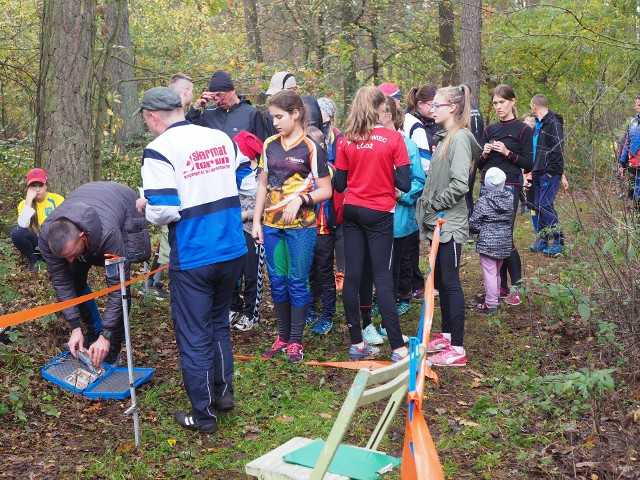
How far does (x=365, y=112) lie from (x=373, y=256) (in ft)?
3.85

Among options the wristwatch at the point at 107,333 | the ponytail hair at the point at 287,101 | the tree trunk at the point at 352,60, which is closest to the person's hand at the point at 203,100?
the ponytail hair at the point at 287,101

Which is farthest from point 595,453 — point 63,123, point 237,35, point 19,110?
point 237,35

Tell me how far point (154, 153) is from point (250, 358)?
239cm

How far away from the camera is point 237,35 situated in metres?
24.3

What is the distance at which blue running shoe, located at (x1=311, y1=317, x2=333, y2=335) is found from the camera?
22.3 feet

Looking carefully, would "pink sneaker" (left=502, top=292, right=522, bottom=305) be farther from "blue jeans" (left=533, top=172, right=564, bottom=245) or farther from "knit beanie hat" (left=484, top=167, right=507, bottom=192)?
"blue jeans" (left=533, top=172, right=564, bottom=245)

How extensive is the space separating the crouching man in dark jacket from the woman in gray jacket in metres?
2.48

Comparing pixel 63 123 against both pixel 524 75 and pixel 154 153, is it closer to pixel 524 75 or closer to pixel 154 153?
pixel 154 153

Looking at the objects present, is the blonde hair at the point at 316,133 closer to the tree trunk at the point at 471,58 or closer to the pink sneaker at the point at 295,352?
the pink sneaker at the point at 295,352

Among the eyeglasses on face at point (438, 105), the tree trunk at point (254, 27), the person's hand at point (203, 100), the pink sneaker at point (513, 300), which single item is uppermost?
the tree trunk at point (254, 27)

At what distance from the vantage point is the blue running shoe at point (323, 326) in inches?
267

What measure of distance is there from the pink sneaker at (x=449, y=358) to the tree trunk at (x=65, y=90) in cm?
413

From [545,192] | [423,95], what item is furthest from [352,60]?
[423,95]

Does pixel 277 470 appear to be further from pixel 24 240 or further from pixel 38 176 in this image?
pixel 24 240
